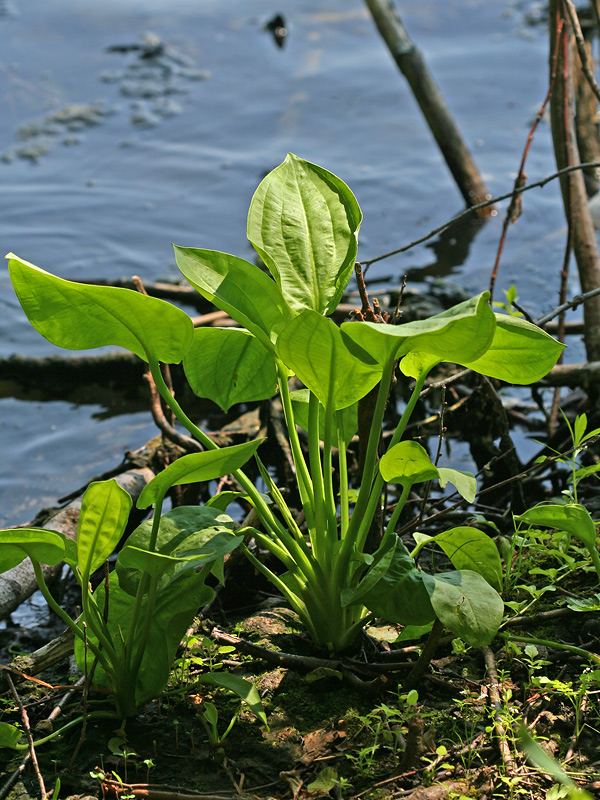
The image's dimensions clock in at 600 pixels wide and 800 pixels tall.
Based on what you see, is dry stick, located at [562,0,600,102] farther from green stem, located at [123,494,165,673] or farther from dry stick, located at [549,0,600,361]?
green stem, located at [123,494,165,673]

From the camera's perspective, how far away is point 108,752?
3.69ft

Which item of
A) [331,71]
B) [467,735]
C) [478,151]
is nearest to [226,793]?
[467,735]

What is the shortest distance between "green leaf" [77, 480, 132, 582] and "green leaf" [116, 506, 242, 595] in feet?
0.10

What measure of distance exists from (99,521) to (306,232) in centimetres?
56

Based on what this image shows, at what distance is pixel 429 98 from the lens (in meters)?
3.88

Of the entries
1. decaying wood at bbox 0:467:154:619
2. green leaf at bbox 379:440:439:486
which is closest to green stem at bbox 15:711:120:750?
decaying wood at bbox 0:467:154:619

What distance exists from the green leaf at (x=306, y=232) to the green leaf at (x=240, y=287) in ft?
0.08

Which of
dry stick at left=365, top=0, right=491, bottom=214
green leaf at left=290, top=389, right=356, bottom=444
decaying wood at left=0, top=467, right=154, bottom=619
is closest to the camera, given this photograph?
green leaf at left=290, top=389, right=356, bottom=444

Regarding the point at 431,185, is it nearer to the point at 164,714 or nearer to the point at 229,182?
the point at 229,182

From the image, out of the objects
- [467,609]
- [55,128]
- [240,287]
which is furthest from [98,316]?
[55,128]

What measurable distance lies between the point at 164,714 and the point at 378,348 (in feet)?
2.20

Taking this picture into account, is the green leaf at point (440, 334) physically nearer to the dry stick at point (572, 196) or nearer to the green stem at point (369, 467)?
the green stem at point (369, 467)

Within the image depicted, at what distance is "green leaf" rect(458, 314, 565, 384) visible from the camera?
1.07 m

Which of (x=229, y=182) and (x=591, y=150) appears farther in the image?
(x=229, y=182)
